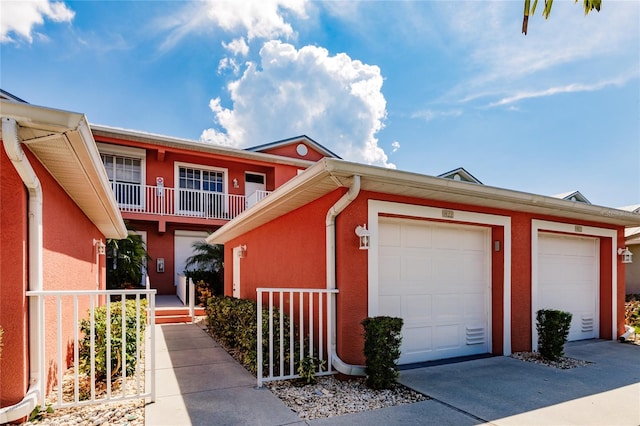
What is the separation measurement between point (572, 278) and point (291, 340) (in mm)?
6687

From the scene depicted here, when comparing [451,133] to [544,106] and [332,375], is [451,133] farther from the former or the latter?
[332,375]

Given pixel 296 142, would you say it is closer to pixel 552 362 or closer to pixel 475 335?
pixel 475 335

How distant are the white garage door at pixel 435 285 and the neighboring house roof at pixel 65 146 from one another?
12.9ft

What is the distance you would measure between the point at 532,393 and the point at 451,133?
9.03 metres

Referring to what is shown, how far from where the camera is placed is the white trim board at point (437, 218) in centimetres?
512

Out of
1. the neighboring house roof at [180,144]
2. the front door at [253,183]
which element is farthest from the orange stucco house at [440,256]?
the front door at [253,183]

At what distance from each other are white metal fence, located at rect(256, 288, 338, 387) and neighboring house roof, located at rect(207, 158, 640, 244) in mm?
1463

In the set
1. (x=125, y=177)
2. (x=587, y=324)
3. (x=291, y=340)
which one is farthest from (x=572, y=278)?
(x=125, y=177)

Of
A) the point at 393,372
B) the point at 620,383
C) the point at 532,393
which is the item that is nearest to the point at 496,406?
the point at 532,393

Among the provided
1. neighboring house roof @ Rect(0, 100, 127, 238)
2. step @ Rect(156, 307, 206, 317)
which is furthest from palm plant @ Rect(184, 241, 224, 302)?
neighboring house roof @ Rect(0, 100, 127, 238)

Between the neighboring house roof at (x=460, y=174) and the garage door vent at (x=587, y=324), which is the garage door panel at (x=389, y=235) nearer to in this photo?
the garage door vent at (x=587, y=324)

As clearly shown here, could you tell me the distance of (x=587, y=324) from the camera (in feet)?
27.0

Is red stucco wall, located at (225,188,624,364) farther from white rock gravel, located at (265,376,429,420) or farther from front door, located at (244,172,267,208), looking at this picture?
front door, located at (244,172,267,208)

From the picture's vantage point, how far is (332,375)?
5023 millimetres
